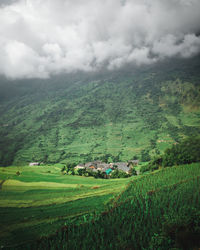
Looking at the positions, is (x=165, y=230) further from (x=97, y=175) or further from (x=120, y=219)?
(x=97, y=175)

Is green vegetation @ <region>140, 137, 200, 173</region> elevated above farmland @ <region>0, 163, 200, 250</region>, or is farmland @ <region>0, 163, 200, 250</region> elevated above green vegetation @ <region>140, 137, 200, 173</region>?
green vegetation @ <region>140, 137, 200, 173</region>

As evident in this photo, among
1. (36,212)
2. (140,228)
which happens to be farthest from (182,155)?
(36,212)

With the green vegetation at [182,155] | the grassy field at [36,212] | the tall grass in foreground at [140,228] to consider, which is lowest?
the grassy field at [36,212]

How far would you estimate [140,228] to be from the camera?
18.0 metres

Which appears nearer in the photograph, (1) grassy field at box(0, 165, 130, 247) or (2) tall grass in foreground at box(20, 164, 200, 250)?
(2) tall grass in foreground at box(20, 164, 200, 250)

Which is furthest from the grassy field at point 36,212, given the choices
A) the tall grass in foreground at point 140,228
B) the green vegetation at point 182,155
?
the green vegetation at point 182,155

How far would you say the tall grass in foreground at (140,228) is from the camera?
619 inches

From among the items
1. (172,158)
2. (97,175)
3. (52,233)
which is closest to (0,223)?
(52,233)

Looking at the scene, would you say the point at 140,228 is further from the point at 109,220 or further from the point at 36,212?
the point at 36,212

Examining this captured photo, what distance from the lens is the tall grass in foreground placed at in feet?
51.6

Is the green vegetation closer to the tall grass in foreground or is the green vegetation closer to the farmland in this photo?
the farmland

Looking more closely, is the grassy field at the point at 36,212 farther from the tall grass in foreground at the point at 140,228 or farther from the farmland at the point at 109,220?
the tall grass in foreground at the point at 140,228

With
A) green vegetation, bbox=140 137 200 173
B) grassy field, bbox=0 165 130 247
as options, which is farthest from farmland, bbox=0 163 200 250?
green vegetation, bbox=140 137 200 173

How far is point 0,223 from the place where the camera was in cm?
2150
